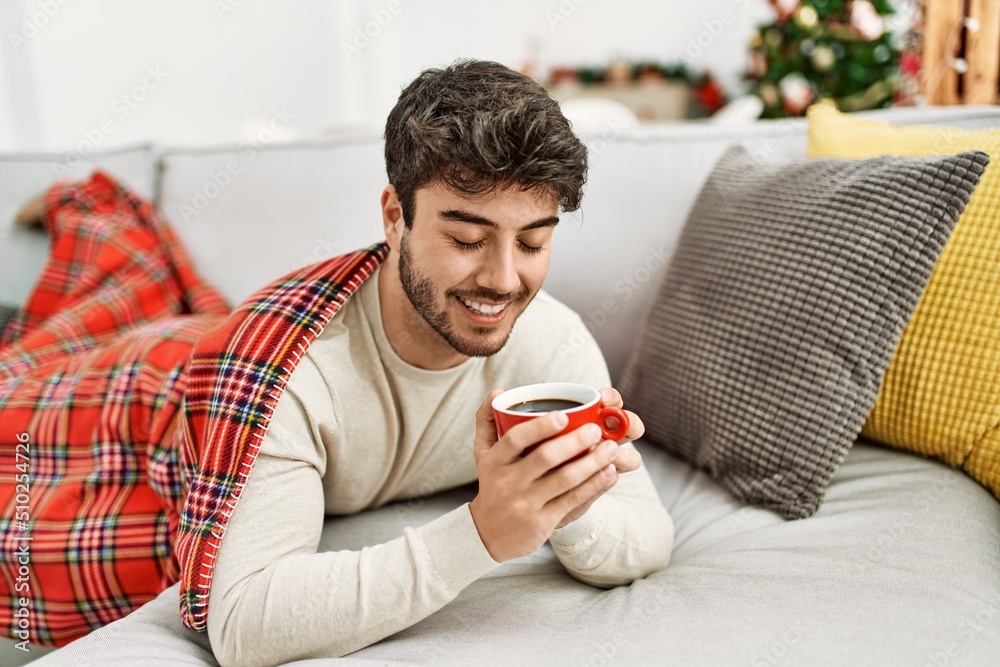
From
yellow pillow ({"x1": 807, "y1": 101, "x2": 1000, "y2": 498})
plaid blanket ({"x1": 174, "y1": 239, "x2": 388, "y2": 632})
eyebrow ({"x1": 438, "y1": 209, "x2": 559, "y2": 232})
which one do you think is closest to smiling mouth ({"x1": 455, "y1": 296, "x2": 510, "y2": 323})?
eyebrow ({"x1": 438, "y1": 209, "x2": 559, "y2": 232})

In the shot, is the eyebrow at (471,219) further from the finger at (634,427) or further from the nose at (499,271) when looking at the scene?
the finger at (634,427)

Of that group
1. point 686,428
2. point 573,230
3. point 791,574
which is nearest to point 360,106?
point 573,230

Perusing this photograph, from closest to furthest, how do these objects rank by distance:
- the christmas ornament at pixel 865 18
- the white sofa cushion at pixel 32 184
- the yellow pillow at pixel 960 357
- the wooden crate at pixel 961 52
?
the yellow pillow at pixel 960 357, the wooden crate at pixel 961 52, the white sofa cushion at pixel 32 184, the christmas ornament at pixel 865 18

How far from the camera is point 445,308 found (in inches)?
37.7

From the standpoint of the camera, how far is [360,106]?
5.17 m

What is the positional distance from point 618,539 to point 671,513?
0.95ft

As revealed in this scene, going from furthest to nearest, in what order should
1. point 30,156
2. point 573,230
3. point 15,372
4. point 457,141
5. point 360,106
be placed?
1. point 360,106
2. point 30,156
3. point 573,230
4. point 15,372
5. point 457,141

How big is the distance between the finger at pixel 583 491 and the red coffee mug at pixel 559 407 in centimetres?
4

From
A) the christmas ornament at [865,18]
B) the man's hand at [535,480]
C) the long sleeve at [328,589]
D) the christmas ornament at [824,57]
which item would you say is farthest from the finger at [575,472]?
the christmas ornament at [824,57]

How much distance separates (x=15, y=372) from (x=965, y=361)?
158 cm

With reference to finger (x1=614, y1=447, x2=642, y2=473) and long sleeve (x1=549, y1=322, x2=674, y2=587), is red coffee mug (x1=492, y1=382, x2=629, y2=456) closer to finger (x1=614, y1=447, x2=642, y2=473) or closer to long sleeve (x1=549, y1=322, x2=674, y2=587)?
finger (x1=614, y1=447, x2=642, y2=473)

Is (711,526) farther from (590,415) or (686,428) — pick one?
(590,415)

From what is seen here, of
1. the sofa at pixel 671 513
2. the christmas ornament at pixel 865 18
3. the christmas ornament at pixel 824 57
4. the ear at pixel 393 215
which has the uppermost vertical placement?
the christmas ornament at pixel 865 18

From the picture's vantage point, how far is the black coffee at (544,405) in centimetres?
82
